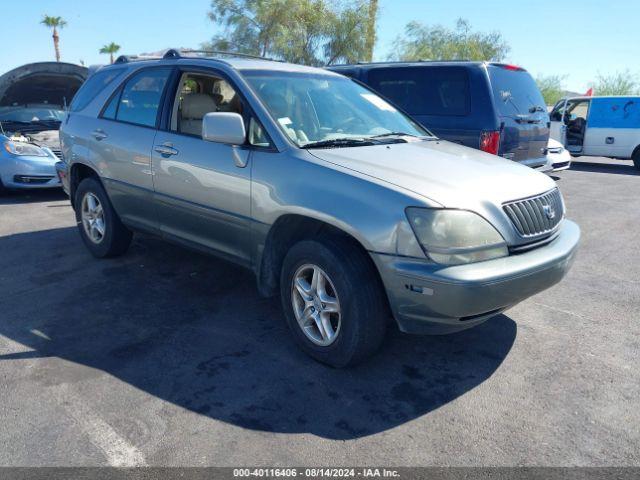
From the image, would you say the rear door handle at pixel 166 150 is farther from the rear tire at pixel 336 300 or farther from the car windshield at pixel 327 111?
the rear tire at pixel 336 300

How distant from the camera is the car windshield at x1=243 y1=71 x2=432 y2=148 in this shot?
12.5 feet

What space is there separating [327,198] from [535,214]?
129 centimetres

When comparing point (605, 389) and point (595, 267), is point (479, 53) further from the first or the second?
point (605, 389)

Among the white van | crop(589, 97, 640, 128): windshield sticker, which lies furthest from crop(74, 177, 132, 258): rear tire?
crop(589, 97, 640, 128): windshield sticker

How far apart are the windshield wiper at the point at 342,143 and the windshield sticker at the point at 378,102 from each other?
882 mm

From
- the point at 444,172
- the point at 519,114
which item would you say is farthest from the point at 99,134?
the point at 519,114

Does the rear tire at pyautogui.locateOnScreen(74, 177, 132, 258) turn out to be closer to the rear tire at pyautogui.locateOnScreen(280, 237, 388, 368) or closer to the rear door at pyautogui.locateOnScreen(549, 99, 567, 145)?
the rear tire at pyautogui.locateOnScreen(280, 237, 388, 368)

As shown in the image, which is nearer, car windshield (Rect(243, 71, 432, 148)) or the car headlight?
the car headlight

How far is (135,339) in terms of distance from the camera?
379 cm

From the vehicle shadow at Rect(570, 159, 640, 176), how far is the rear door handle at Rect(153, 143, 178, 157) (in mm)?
12701

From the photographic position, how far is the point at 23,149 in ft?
27.9

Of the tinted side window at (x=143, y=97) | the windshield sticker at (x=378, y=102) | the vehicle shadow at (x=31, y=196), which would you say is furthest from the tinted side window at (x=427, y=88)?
the vehicle shadow at (x=31, y=196)

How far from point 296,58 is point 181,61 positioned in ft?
84.6

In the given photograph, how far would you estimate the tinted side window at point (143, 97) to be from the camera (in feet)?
15.2
